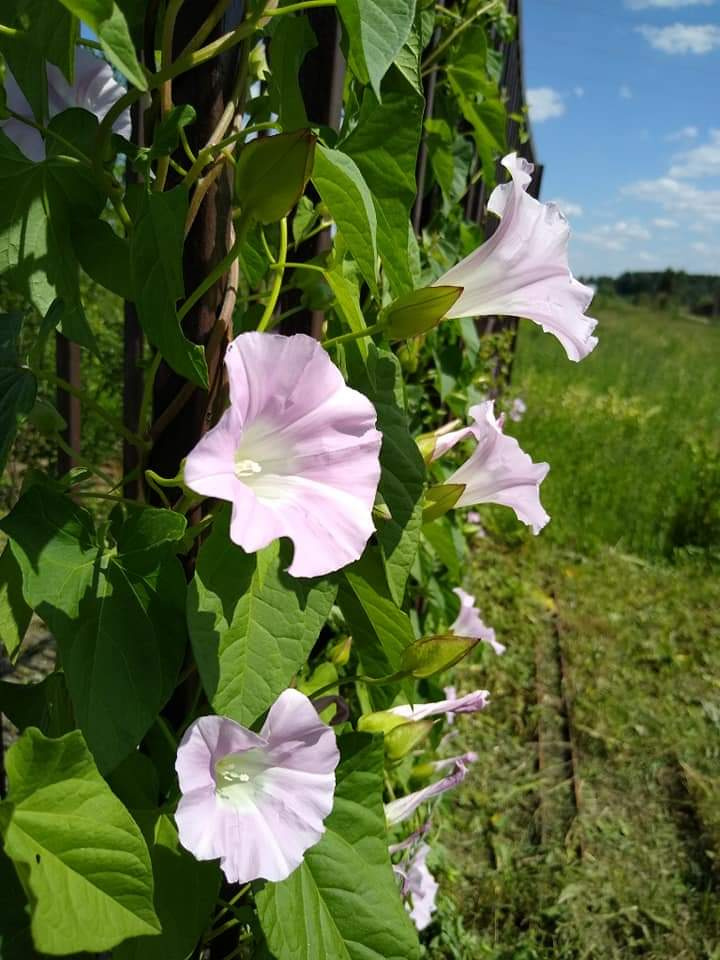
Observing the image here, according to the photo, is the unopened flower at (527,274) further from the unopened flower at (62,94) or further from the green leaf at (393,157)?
the unopened flower at (62,94)

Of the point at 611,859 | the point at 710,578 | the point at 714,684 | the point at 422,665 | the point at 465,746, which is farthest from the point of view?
the point at 710,578

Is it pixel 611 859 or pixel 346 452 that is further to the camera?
pixel 611 859

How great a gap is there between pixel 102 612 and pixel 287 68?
15.9 inches

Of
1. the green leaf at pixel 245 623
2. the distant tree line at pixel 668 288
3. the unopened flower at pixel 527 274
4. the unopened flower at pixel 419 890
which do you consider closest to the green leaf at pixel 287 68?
the unopened flower at pixel 527 274

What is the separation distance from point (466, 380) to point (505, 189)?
4.49ft

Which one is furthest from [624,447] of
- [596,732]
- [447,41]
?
[447,41]

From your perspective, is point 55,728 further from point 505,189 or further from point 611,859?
point 611,859

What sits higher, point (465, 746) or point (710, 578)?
point (465, 746)

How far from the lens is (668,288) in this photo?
3869 centimetres

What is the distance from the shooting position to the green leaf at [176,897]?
0.64 meters

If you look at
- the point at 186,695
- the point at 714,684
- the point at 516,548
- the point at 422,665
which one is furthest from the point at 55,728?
Result: the point at 516,548

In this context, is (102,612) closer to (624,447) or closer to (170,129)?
(170,129)

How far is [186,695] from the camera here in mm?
770

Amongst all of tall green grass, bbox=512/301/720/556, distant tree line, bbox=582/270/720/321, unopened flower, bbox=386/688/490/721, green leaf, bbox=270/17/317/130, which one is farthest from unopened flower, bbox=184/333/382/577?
distant tree line, bbox=582/270/720/321
